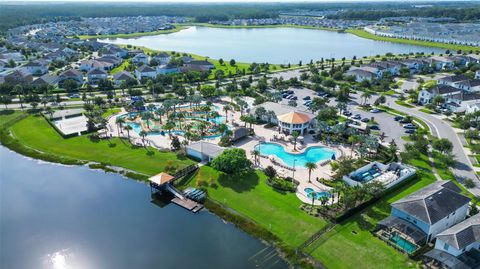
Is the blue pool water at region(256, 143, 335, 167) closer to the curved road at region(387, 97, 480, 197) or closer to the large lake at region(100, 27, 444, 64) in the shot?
the curved road at region(387, 97, 480, 197)

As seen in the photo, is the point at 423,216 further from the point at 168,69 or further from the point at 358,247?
the point at 168,69

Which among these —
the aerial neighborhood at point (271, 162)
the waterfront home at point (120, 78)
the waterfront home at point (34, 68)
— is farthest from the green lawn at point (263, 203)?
the waterfront home at point (34, 68)

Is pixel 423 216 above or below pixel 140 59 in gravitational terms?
below

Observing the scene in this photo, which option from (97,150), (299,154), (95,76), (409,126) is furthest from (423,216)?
(95,76)

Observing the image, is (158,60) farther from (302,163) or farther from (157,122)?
(302,163)

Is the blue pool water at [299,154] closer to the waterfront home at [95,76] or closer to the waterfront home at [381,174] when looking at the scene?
the waterfront home at [381,174]

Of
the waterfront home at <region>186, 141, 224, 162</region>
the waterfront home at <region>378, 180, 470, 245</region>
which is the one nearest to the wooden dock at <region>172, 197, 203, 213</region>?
the waterfront home at <region>186, 141, 224, 162</region>
